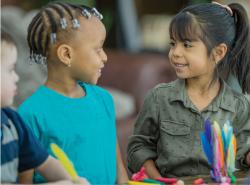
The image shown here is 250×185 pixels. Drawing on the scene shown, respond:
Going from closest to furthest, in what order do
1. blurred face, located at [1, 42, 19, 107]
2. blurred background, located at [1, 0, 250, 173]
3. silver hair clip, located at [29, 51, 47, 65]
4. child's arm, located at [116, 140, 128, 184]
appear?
blurred face, located at [1, 42, 19, 107], silver hair clip, located at [29, 51, 47, 65], child's arm, located at [116, 140, 128, 184], blurred background, located at [1, 0, 250, 173]

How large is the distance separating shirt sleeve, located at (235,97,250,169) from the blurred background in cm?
30

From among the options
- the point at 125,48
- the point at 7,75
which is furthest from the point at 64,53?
the point at 125,48

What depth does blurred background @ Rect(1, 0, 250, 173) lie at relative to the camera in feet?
7.13

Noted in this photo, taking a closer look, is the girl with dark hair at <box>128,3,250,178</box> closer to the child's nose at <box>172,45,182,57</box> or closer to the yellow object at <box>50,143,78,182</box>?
the child's nose at <box>172,45,182,57</box>

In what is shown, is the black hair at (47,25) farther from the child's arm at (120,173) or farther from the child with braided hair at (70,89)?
the child's arm at (120,173)

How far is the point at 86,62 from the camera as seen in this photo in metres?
0.96

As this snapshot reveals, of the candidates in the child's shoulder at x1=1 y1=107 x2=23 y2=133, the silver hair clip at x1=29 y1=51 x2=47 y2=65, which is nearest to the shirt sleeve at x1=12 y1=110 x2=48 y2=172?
the child's shoulder at x1=1 y1=107 x2=23 y2=133

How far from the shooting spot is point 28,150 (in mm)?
886

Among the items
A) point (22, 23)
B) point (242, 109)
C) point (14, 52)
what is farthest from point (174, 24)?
point (22, 23)

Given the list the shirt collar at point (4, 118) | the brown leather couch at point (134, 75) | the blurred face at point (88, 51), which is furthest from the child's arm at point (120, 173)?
the brown leather couch at point (134, 75)

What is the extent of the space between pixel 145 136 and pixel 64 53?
0.92 feet

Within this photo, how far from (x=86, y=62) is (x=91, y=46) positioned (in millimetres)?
23

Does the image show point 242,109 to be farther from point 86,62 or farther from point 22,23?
point 22,23

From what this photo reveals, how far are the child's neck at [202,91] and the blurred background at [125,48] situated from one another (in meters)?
0.29
